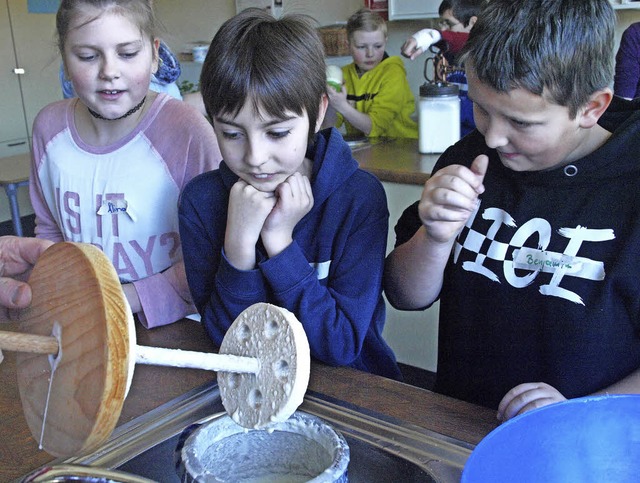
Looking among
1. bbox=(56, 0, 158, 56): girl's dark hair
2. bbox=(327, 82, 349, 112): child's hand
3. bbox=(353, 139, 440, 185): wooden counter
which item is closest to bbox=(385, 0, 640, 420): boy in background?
bbox=(56, 0, 158, 56): girl's dark hair

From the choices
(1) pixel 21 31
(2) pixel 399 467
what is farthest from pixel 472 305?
(1) pixel 21 31

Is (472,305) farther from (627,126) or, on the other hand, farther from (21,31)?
(21,31)

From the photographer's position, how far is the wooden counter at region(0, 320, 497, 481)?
717 mm

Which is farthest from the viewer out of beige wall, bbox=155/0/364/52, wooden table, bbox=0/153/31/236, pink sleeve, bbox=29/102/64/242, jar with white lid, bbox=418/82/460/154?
beige wall, bbox=155/0/364/52

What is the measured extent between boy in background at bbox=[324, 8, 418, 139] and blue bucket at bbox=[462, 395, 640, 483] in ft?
8.51

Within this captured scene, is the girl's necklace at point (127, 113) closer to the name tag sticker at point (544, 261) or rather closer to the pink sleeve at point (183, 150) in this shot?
the pink sleeve at point (183, 150)

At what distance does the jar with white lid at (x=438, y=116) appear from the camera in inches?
100

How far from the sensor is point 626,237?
87 cm

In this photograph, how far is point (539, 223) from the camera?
3.13 feet

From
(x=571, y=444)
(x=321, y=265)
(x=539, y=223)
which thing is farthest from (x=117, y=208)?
(x=571, y=444)

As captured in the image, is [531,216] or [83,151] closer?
[531,216]

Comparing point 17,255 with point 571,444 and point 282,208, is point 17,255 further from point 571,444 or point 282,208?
point 571,444

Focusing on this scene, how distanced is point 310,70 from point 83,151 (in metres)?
0.49

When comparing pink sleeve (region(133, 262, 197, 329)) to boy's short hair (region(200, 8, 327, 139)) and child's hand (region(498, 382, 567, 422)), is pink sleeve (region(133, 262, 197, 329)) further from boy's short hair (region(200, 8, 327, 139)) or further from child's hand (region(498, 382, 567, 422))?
child's hand (region(498, 382, 567, 422))
